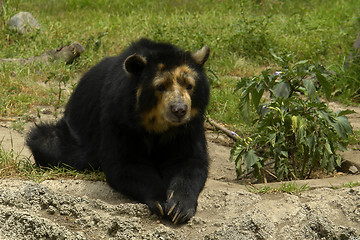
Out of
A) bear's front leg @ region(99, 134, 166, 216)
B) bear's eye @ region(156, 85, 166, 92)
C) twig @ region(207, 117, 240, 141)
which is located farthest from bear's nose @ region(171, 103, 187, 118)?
twig @ region(207, 117, 240, 141)

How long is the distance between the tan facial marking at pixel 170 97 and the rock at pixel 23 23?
617 centimetres

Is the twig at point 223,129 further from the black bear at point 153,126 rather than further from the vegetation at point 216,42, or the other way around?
the black bear at point 153,126

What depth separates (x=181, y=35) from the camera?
1000 cm

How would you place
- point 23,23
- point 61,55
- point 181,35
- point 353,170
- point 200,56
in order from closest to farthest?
point 200,56
point 353,170
point 61,55
point 181,35
point 23,23

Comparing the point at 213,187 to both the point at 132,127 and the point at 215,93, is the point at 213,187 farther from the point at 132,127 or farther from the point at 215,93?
the point at 215,93

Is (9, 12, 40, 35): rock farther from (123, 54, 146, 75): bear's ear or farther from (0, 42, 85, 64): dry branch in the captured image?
(123, 54, 146, 75): bear's ear

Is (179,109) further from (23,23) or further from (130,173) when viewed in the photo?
(23,23)

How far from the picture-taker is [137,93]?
4.78 meters

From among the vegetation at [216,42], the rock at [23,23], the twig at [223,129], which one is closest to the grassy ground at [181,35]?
the vegetation at [216,42]

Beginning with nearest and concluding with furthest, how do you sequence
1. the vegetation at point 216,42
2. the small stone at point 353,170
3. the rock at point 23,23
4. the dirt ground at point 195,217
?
the dirt ground at point 195,217, the small stone at point 353,170, the vegetation at point 216,42, the rock at point 23,23

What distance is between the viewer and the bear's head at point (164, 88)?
4.64m

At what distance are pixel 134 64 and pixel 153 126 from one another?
586 mm

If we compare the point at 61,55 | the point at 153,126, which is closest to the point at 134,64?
the point at 153,126

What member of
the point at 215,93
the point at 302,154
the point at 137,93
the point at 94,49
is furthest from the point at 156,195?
the point at 94,49
